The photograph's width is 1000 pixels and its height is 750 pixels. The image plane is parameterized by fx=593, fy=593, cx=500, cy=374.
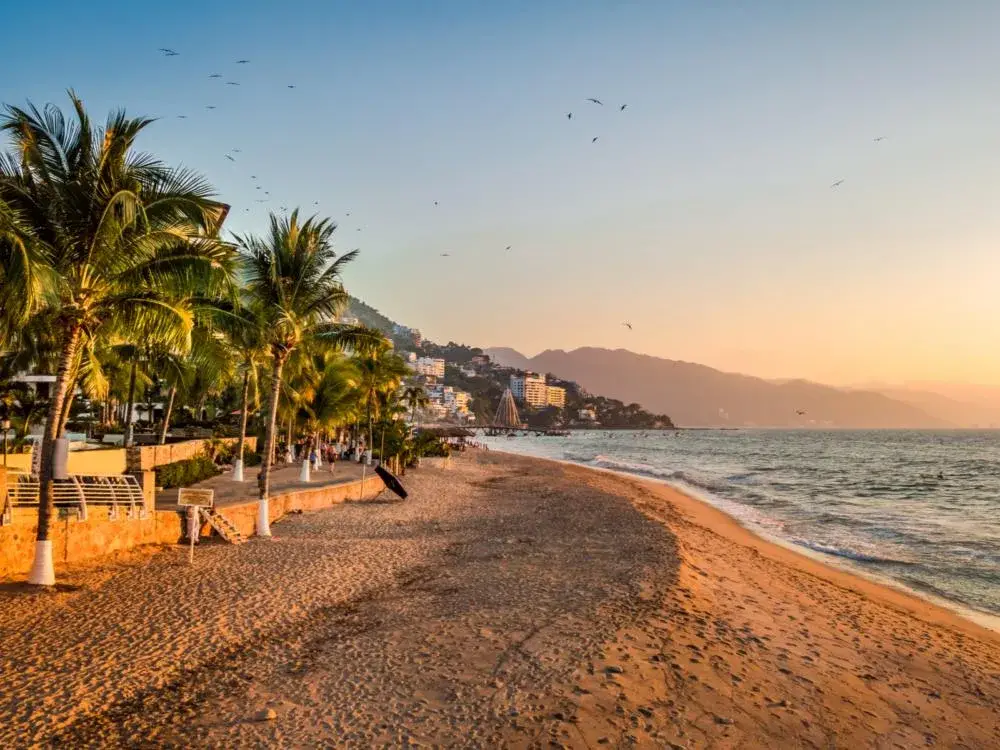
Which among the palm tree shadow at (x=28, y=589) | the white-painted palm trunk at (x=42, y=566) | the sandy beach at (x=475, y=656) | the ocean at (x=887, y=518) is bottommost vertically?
the ocean at (x=887, y=518)

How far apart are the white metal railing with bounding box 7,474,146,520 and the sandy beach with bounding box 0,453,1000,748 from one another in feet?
3.92

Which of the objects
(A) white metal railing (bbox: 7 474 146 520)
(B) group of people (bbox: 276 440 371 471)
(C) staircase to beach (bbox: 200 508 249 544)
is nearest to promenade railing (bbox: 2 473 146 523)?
(A) white metal railing (bbox: 7 474 146 520)

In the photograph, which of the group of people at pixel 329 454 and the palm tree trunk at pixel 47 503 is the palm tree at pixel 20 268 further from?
the group of people at pixel 329 454

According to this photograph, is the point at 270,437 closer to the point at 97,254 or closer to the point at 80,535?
the point at 80,535

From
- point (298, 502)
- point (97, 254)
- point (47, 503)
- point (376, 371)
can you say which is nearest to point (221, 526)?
point (47, 503)

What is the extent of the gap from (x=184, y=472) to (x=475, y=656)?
1677cm

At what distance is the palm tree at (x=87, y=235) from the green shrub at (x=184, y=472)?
10526mm

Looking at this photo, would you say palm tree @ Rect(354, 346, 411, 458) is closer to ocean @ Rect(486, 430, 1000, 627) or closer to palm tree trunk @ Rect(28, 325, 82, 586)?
ocean @ Rect(486, 430, 1000, 627)

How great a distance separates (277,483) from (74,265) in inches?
590

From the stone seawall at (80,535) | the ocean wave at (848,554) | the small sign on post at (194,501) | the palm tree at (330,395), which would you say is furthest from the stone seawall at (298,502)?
the ocean wave at (848,554)

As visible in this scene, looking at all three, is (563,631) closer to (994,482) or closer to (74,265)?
(74,265)

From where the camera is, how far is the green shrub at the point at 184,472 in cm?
1933

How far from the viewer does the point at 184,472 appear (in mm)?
20578

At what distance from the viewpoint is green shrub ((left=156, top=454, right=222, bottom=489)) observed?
19328mm
